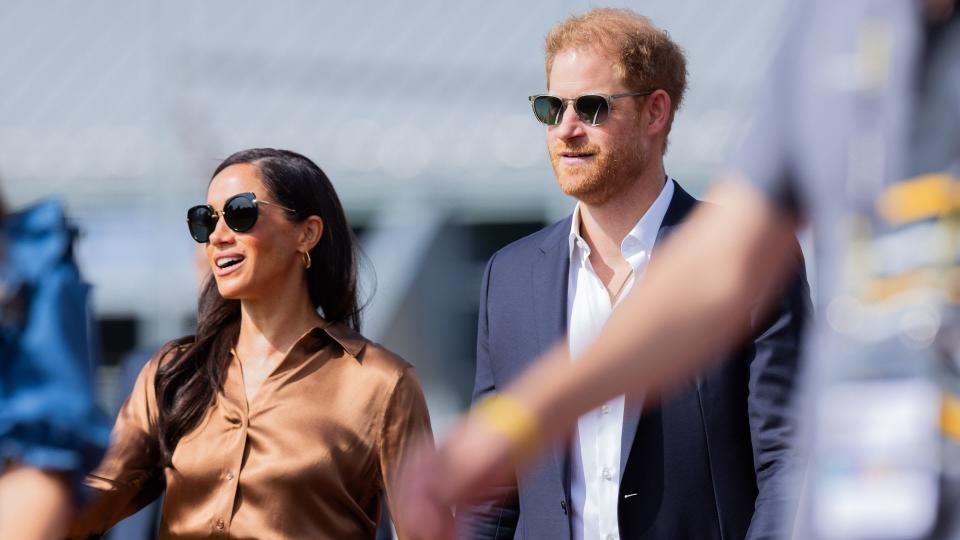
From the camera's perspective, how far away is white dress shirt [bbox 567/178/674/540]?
3797 millimetres

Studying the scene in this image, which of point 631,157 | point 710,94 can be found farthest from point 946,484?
point 710,94

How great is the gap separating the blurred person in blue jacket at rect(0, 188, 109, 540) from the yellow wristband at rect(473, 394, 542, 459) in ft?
2.74

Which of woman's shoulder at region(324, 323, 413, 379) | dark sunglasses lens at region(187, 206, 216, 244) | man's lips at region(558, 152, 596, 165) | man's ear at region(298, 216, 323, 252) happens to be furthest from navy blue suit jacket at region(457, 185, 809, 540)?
dark sunglasses lens at region(187, 206, 216, 244)

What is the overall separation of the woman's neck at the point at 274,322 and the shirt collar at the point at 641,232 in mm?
739

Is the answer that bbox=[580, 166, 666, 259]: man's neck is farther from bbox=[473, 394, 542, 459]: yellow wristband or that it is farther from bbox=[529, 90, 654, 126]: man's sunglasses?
bbox=[473, 394, 542, 459]: yellow wristband

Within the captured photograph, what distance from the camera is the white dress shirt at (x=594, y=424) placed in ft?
12.5

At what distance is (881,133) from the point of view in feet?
5.66

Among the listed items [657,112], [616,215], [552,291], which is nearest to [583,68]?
[657,112]

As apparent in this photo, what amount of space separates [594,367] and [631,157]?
99.7 inches

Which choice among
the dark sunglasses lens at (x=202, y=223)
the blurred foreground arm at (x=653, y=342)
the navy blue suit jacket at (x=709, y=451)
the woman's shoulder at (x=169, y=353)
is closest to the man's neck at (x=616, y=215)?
the navy blue suit jacket at (x=709, y=451)

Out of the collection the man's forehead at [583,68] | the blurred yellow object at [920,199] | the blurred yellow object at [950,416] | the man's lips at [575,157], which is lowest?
the man's lips at [575,157]

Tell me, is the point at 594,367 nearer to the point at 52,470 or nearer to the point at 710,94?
the point at 52,470

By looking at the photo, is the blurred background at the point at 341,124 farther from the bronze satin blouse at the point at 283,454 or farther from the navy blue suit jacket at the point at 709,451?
the navy blue suit jacket at the point at 709,451

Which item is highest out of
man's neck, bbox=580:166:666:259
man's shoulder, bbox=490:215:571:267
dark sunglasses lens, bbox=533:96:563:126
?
dark sunglasses lens, bbox=533:96:563:126
